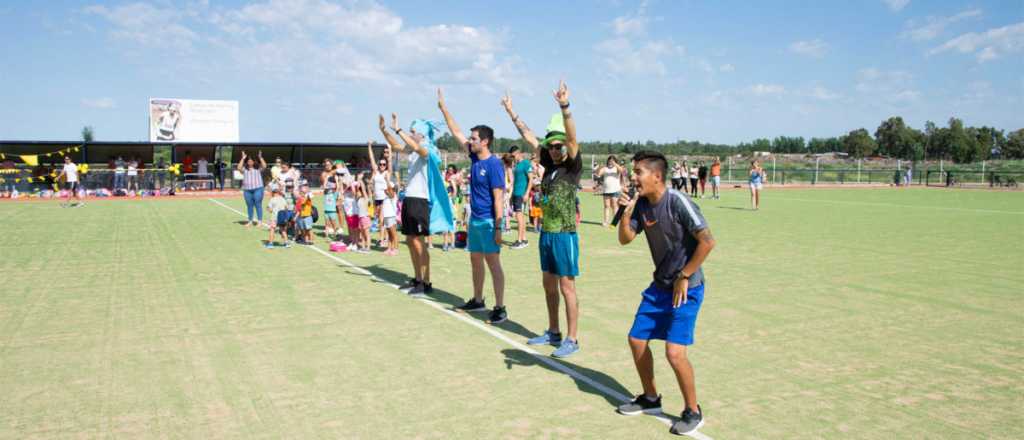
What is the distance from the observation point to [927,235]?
49.9ft

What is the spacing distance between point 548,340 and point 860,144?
119 meters

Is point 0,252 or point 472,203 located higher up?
point 472,203

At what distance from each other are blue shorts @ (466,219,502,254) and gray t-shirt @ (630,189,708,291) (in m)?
2.72

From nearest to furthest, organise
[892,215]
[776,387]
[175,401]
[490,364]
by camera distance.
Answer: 1. [175,401]
2. [776,387]
3. [490,364]
4. [892,215]

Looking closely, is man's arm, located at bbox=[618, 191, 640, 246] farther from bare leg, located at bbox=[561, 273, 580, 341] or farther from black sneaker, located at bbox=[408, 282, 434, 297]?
black sneaker, located at bbox=[408, 282, 434, 297]

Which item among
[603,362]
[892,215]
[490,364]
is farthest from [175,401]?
[892,215]

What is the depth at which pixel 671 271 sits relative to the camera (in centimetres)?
430

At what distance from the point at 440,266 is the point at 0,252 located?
7.75 metres

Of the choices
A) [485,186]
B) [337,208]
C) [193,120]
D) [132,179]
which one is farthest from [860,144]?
[485,186]

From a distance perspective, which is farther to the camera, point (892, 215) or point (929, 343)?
point (892, 215)

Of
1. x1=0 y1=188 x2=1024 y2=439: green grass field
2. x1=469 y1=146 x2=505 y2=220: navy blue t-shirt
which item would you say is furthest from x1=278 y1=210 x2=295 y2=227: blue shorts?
x1=469 y1=146 x2=505 y2=220: navy blue t-shirt

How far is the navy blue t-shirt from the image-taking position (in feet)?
22.9

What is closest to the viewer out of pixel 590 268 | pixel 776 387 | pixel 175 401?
pixel 175 401

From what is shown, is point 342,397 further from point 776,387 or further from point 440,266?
point 440,266
